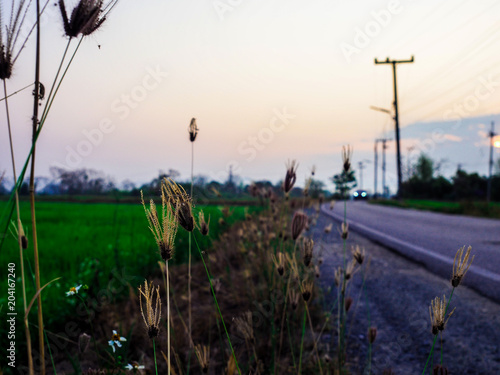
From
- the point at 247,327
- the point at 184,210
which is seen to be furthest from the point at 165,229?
the point at 247,327

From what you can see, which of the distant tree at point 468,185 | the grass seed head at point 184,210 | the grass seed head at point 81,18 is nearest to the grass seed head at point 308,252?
the grass seed head at point 184,210

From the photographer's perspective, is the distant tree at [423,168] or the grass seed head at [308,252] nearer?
the grass seed head at [308,252]

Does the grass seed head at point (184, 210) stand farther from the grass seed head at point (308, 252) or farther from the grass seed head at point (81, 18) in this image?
the grass seed head at point (308, 252)

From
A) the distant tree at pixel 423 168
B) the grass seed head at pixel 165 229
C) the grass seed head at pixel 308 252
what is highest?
the distant tree at pixel 423 168

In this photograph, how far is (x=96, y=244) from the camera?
22.0ft

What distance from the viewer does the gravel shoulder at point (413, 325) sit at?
2.03 m

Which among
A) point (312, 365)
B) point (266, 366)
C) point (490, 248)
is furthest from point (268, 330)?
point (490, 248)

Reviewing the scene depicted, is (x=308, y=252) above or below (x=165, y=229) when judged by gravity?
below

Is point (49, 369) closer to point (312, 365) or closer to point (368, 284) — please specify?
point (312, 365)

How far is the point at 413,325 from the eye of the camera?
252 cm

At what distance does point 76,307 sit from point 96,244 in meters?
3.85

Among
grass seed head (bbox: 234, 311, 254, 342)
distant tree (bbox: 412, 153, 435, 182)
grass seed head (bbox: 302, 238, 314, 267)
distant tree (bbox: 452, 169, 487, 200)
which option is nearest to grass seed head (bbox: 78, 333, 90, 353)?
grass seed head (bbox: 234, 311, 254, 342)

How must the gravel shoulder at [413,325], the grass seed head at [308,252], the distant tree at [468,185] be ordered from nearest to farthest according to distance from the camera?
the grass seed head at [308,252] → the gravel shoulder at [413,325] → the distant tree at [468,185]

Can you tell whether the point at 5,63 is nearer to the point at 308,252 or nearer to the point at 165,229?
the point at 165,229
